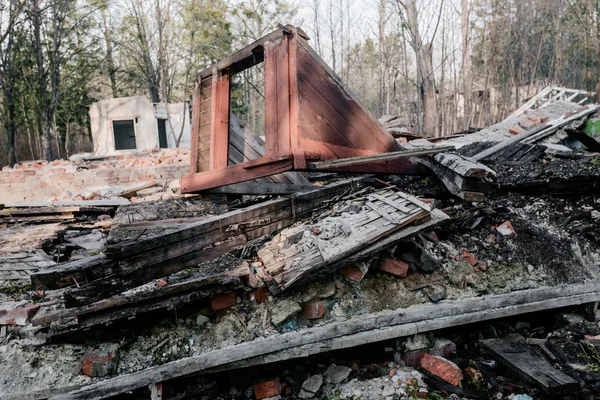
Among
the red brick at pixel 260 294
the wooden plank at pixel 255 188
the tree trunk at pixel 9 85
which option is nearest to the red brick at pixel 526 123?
the wooden plank at pixel 255 188

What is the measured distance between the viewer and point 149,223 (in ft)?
12.6

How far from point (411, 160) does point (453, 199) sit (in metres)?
A: 0.72

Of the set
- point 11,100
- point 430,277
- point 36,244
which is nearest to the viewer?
point 430,277

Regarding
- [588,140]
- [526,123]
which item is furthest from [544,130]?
[588,140]

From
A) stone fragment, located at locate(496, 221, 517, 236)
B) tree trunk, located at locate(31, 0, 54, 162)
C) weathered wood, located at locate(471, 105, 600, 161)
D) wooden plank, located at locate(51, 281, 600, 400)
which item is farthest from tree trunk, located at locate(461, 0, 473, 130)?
tree trunk, located at locate(31, 0, 54, 162)

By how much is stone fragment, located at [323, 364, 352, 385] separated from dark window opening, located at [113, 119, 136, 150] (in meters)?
17.5

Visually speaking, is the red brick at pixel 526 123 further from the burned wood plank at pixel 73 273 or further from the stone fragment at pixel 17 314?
the stone fragment at pixel 17 314

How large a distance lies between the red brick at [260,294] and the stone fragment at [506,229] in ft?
8.90

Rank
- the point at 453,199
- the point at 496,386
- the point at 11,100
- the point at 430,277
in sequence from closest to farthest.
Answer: the point at 496,386 → the point at 430,277 → the point at 453,199 → the point at 11,100

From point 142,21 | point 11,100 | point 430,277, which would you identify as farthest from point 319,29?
point 430,277

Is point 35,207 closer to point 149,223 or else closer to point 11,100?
point 149,223

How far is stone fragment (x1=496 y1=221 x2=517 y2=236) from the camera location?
13.6ft

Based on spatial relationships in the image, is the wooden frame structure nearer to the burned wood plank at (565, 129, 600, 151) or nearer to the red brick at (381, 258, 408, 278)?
the red brick at (381, 258, 408, 278)

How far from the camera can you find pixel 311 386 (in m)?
3.08
